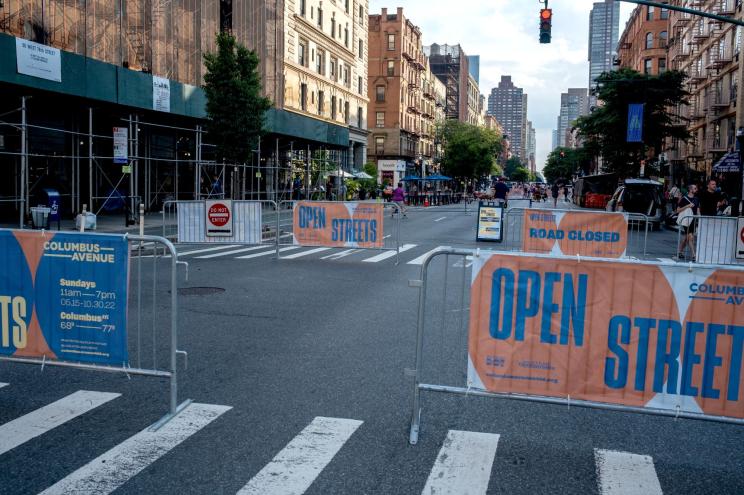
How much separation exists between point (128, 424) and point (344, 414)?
1.73 metres

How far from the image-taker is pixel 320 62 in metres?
52.3

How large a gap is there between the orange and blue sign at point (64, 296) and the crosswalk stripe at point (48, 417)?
1.35 feet

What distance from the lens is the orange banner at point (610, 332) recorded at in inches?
188

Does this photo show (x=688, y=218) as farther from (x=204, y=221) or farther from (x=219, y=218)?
(x=204, y=221)

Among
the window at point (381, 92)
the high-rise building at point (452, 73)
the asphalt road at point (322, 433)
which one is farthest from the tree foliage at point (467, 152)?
the asphalt road at point (322, 433)

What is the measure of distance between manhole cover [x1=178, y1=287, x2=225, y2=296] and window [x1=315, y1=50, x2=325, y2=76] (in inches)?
1649

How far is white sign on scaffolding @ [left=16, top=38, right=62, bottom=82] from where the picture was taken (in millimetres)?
20312

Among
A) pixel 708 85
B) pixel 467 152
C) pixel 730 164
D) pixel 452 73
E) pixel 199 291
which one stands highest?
pixel 452 73

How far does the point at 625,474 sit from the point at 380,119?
83.8 m

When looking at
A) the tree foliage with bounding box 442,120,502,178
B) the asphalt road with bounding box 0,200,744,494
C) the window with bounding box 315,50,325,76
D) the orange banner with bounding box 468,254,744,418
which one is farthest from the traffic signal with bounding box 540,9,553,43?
the tree foliage with bounding box 442,120,502,178

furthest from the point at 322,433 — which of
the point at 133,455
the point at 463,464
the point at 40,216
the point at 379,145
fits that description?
the point at 379,145

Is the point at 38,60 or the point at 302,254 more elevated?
the point at 38,60

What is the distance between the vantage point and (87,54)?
82.3 feet

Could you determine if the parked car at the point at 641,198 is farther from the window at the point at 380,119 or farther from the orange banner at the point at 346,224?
the window at the point at 380,119
